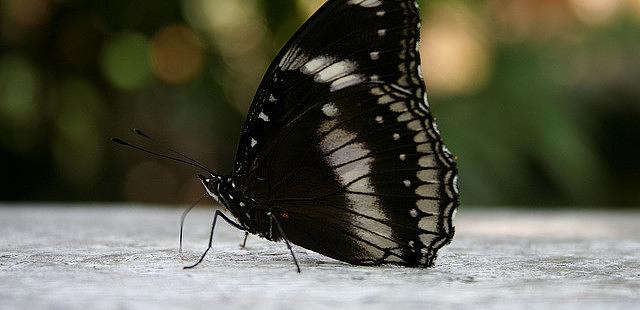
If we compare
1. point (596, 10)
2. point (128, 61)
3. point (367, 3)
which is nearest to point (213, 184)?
point (367, 3)

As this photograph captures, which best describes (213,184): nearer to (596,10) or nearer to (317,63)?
(317,63)

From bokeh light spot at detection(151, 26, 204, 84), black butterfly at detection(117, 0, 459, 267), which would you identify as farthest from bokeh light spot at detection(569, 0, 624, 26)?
black butterfly at detection(117, 0, 459, 267)

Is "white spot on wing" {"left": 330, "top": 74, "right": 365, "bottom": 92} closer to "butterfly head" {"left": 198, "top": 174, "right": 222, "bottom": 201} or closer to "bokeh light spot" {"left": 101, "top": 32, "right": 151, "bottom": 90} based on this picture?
"butterfly head" {"left": 198, "top": 174, "right": 222, "bottom": 201}

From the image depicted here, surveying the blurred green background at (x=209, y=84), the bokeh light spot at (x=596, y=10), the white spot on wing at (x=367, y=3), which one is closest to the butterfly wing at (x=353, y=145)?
the white spot on wing at (x=367, y=3)

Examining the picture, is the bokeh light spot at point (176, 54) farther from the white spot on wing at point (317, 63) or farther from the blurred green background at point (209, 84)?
the white spot on wing at point (317, 63)

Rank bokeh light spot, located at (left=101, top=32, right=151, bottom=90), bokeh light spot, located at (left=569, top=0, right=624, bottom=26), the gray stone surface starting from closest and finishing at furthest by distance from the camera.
Result: the gray stone surface < bokeh light spot, located at (left=101, top=32, right=151, bottom=90) < bokeh light spot, located at (left=569, top=0, right=624, bottom=26)

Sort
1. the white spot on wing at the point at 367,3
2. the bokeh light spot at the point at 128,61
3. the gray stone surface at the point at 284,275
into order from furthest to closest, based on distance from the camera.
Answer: the bokeh light spot at the point at 128,61, the white spot on wing at the point at 367,3, the gray stone surface at the point at 284,275

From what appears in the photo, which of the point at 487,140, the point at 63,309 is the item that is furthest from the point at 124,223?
the point at 487,140
